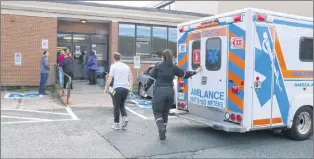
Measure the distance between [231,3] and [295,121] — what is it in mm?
26448

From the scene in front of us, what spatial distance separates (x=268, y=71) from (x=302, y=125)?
1.66m

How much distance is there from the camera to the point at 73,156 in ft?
18.3

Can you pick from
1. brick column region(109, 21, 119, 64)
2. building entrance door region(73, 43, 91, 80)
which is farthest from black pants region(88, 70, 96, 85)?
brick column region(109, 21, 119, 64)

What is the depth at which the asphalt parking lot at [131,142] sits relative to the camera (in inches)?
230

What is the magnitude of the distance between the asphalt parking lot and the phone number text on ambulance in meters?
0.71

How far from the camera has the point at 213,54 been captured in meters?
6.98

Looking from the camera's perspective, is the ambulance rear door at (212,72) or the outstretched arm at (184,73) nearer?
the ambulance rear door at (212,72)

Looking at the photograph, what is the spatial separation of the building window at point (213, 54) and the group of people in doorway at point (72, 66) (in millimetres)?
8174

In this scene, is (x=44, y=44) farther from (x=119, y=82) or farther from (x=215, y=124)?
(x=215, y=124)

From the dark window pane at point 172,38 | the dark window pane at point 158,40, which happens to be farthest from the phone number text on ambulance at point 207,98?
the dark window pane at point 172,38

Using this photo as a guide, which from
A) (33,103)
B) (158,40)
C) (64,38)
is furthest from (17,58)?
(158,40)

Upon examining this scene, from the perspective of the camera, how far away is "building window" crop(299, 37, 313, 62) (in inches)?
279

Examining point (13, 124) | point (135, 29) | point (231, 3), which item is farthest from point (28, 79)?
point (231, 3)

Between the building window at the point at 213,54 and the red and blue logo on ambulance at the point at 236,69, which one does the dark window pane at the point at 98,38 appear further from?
the red and blue logo on ambulance at the point at 236,69
